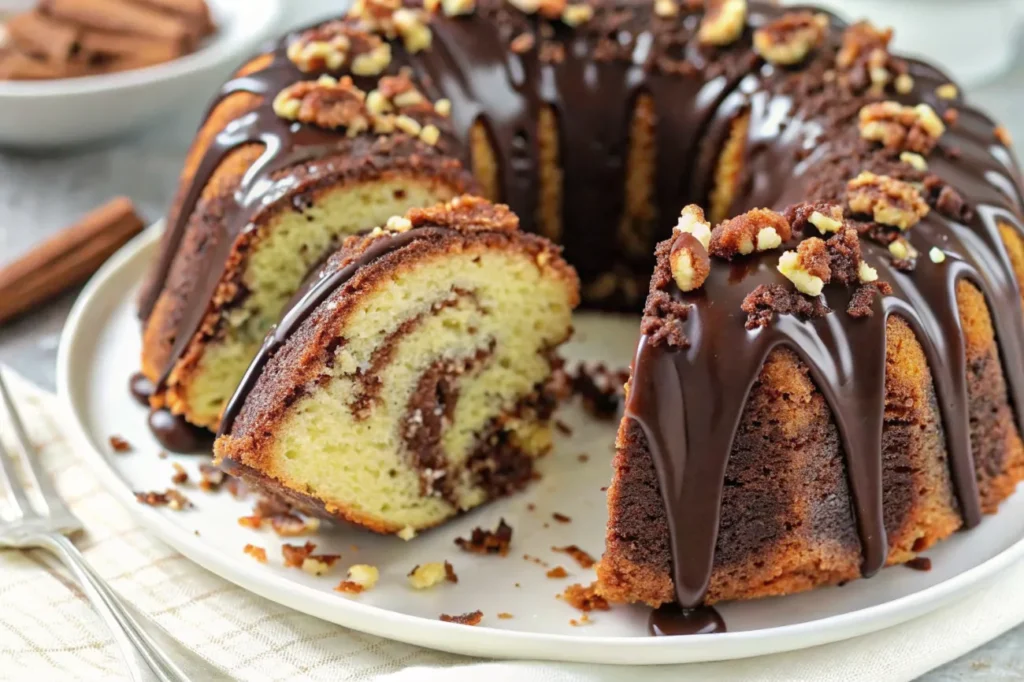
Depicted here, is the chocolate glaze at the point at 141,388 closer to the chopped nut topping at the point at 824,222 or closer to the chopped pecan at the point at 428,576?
the chopped pecan at the point at 428,576

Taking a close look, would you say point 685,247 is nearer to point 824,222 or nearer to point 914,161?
point 824,222

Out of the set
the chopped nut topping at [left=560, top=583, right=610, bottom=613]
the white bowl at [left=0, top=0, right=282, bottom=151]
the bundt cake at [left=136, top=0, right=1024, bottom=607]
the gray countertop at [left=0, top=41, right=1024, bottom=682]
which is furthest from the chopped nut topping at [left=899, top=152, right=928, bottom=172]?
the white bowl at [left=0, top=0, right=282, bottom=151]

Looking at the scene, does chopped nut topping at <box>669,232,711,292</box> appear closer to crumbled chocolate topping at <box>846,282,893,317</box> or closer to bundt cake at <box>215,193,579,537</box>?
crumbled chocolate topping at <box>846,282,893,317</box>

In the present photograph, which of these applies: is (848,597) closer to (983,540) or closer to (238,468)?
(983,540)

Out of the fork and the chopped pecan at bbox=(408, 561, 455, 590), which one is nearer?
the fork

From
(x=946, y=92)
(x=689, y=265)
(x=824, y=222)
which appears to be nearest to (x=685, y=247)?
(x=689, y=265)

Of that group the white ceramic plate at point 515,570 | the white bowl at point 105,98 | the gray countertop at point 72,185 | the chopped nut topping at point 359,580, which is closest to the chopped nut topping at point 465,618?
the white ceramic plate at point 515,570
